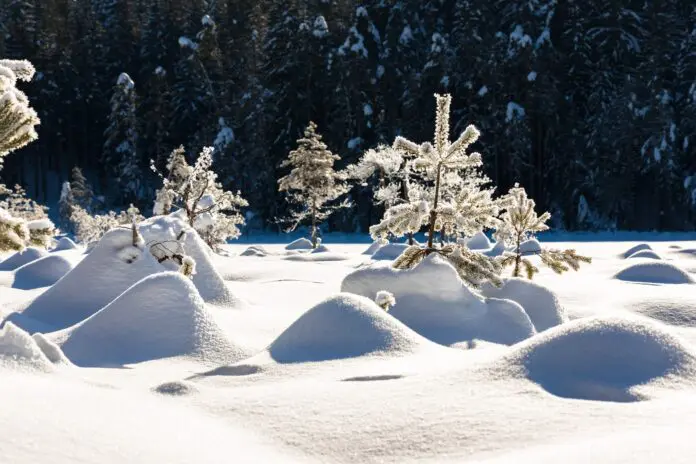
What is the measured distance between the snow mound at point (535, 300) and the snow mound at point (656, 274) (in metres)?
6.15

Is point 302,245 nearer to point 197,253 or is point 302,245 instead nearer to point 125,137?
point 197,253

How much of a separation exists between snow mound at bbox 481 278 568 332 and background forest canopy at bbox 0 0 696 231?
34.6m

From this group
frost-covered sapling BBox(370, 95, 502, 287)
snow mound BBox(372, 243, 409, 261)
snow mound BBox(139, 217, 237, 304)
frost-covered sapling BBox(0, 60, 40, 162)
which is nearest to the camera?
frost-covered sapling BBox(0, 60, 40, 162)

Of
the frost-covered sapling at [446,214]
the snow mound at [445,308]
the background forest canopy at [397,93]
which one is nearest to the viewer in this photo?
the snow mound at [445,308]

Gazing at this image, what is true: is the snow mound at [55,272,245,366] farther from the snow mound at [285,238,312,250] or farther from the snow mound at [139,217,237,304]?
the snow mound at [285,238,312,250]

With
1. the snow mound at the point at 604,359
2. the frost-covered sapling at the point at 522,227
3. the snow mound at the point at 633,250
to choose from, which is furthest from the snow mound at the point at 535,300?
the snow mound at the point at 633,250

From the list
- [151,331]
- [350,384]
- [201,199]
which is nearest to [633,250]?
[201,199]

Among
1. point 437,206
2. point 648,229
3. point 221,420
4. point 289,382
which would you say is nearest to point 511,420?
point 221,420

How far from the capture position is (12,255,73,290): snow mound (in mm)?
15023

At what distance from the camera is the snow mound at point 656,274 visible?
16.9 meters

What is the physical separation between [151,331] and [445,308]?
434 centimetres

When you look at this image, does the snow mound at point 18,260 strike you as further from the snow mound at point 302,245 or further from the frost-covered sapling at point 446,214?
the snow mound at point 302,245

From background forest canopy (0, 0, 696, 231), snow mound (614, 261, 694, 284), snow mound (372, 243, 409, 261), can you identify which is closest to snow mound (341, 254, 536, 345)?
snow mound (614, 261, 694, 284)

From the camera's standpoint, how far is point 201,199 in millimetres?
25094
